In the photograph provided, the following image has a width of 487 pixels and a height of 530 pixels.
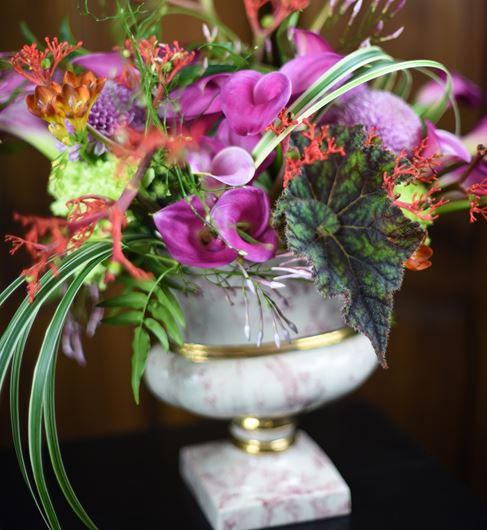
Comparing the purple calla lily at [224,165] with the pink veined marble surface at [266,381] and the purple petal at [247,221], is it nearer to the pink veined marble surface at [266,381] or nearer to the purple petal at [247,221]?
the purple petal at [247,221]

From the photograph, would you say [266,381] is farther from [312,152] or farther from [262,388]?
[312,152]

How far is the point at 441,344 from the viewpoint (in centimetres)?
117

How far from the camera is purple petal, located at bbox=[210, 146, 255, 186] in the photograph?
445 millimetres

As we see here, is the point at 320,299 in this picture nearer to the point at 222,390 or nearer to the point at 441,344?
the point at 222,390

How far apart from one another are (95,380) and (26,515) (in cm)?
57

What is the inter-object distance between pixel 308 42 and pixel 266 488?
1.17ft

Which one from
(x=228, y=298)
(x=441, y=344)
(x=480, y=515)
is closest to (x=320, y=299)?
(x=228, y=298)

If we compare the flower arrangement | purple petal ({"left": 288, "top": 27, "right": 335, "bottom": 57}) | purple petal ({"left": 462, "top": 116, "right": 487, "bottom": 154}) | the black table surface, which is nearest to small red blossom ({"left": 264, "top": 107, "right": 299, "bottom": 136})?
the flower arrangement

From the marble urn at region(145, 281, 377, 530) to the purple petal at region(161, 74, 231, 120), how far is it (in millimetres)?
125

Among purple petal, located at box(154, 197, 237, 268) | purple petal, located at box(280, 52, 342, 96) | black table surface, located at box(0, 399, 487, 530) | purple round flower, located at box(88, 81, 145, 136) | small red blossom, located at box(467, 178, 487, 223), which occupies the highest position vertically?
purple petal, located at box(280, 52, 342, 96)

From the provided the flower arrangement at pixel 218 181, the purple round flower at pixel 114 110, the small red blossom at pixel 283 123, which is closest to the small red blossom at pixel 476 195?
the flower arrangement at pixel 218 181

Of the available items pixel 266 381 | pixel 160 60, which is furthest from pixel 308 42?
pixel 266 381

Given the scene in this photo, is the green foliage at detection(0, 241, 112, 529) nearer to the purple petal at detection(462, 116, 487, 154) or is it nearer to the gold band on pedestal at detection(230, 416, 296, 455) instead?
the gold band on pedestal at detection(230, 416, 296, 455)

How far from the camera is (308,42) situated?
0.53 m
